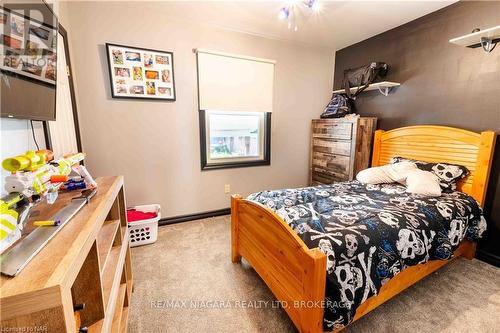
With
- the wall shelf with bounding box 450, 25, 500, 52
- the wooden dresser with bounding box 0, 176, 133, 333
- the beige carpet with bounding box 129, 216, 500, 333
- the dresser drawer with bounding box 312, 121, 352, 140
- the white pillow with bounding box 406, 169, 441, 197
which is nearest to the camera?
the wooden dresser with bounding box 0, 176, 133, 333

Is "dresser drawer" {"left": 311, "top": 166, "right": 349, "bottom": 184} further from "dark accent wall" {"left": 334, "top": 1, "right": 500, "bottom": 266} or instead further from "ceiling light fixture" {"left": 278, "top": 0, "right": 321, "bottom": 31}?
"ceiling light fixture" {"left": 278, "top": 0, "right": 321, "bottom": 31}

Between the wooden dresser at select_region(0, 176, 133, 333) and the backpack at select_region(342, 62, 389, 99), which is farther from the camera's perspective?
the backpack at select_region(342, 62, 389, 99)

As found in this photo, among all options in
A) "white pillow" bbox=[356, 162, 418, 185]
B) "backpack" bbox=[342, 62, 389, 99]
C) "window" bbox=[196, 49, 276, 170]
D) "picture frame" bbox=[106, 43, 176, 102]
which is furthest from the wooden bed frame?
"picture frame" bbox=[106, 43, 176, 102]

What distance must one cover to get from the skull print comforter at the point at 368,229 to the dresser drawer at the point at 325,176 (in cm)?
82

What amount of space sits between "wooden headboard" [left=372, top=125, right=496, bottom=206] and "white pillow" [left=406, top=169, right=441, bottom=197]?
315 mm

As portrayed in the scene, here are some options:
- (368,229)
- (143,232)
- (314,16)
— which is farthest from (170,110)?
(368,229)

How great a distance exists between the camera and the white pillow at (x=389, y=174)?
2.18 m

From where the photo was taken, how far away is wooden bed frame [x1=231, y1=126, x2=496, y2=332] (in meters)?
1.09

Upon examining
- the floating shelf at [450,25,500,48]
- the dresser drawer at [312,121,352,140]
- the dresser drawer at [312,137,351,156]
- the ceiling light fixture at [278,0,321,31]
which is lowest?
the dresser drawer at [312,137,351,156]

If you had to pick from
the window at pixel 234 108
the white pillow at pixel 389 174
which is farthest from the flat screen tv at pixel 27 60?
the white pillow at pixel 389 174

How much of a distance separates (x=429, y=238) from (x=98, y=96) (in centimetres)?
310

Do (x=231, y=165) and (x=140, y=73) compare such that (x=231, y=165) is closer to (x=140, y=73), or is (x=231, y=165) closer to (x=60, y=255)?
(x=140, y=73)

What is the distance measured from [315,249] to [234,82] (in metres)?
2.26

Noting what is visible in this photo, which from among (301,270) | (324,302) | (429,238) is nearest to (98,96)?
(301,270)
